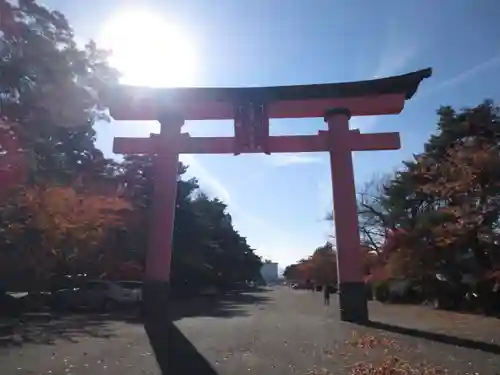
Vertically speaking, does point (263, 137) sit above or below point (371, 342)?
above

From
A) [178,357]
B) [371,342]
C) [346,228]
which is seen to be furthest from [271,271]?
[178,357]

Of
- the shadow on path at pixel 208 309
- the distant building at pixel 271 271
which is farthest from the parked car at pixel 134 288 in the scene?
the distant building at pixel 271 271

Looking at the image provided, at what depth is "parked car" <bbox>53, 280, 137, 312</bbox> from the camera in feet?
64.7

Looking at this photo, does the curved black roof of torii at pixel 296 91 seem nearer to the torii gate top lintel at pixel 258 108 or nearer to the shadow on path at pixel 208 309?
the torii gate top lintel at pixel 258 108

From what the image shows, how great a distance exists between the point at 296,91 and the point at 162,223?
5893mm

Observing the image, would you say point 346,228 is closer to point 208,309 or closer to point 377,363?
point 377,363

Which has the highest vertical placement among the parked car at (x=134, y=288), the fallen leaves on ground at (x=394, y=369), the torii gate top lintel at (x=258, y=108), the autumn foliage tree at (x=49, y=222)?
the torii gate top lintel at (x=258, y=108)

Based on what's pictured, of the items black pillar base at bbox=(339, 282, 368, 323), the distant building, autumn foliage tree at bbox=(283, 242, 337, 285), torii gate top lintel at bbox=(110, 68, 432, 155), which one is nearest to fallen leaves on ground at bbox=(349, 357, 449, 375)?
black pillar base at bbox=(339, 282, 368, 323)

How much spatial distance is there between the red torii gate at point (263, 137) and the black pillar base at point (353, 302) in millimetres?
29

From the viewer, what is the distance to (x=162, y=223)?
580 inches

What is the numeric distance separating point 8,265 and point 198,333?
9706mm

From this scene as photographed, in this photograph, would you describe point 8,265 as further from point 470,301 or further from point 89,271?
point 470,301

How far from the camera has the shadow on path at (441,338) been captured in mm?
9414

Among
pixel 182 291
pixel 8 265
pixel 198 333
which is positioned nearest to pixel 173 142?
pixel 198 333
